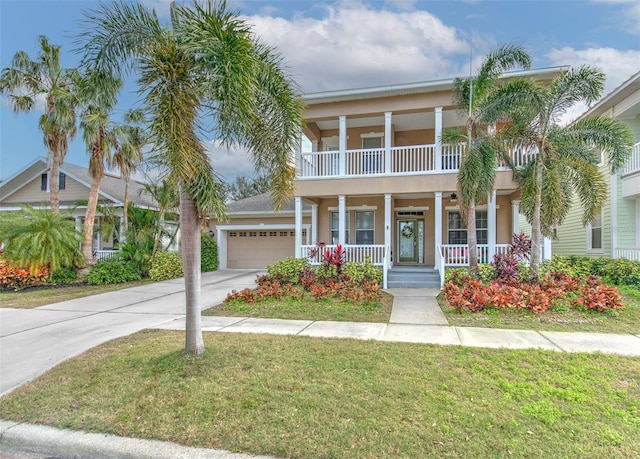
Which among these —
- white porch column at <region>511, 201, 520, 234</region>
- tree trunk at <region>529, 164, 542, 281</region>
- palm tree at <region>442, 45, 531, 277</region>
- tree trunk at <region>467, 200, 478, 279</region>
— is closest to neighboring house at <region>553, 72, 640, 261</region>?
white porch column at <region>511, 201, 520, 234</region>

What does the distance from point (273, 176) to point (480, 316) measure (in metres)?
5.47

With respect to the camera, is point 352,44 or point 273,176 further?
point 352,44

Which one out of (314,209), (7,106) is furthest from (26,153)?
(314,209)

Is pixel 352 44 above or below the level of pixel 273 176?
above

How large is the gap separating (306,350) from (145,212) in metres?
13.3

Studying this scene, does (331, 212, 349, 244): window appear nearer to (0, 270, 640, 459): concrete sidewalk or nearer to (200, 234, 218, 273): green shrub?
(0, 270, 640, 459): concrete sidewalk

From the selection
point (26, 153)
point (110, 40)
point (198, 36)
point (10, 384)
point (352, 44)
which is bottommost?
point (10, 384)

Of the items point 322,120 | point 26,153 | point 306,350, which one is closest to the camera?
point 306,350

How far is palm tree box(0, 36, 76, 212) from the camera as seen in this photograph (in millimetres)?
12688

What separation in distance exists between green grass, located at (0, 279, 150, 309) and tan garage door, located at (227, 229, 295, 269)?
526 centimetres

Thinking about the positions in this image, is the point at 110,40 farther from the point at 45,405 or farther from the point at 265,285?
the point at 265,285

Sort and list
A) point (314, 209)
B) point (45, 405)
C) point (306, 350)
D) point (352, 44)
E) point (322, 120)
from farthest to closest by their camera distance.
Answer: point (314, 209), point (322, 120), point (352, 44), point (306, 350), point (45, 405)

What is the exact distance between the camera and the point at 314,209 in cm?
1491

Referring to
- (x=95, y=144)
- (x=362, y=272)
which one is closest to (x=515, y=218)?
(x=362, y=272)
